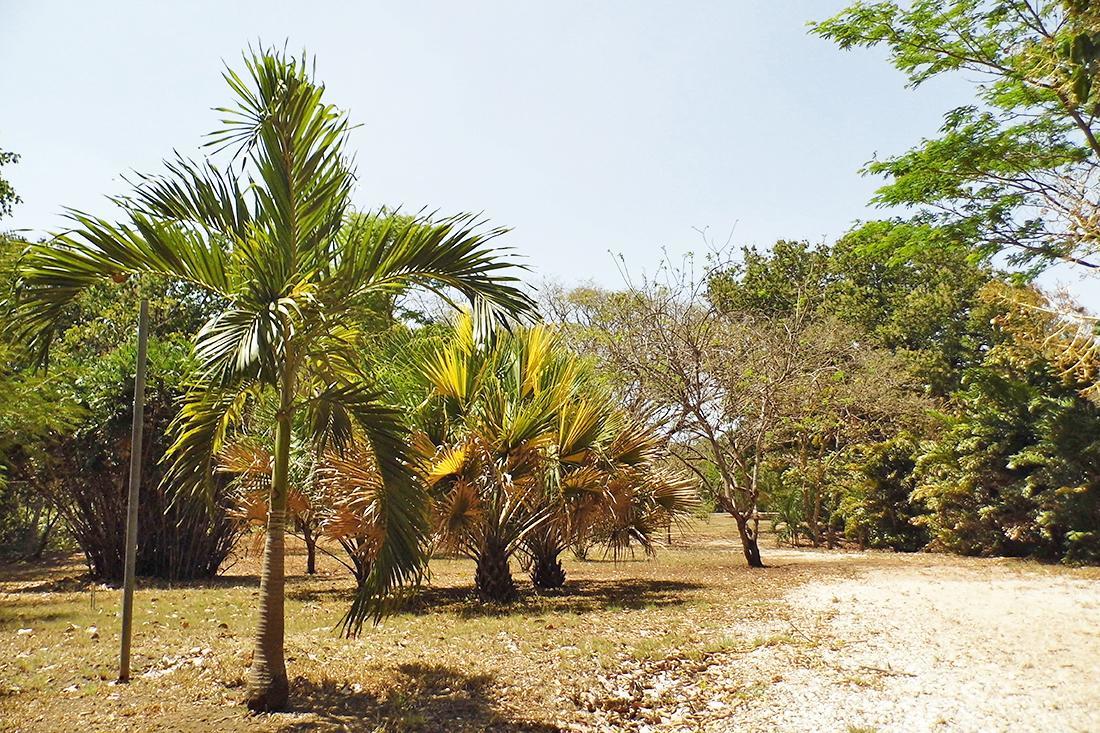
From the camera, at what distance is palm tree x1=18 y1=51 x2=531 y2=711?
4.57m

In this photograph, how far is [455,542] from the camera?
27.8 ft

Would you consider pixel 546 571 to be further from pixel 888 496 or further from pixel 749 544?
pixel 888 496

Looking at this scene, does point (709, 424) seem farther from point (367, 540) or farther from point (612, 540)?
point (367, 540)

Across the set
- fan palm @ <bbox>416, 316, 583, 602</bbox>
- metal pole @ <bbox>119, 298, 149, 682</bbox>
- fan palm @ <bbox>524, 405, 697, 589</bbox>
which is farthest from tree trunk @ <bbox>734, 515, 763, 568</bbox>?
metal pole @ <bbox>119, 298, 149, 682</bbox>

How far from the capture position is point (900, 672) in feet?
18.8

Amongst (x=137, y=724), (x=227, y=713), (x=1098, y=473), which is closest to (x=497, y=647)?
(x=227, y=713)

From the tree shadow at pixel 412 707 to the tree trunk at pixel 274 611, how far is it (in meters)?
0.22

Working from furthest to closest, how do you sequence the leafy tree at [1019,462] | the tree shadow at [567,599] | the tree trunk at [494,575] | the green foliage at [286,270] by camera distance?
the leafy tree at [1019,462]
the tree trunk at [494,575]
the tree shadow at [567,599]
the green foliage at [286,270]

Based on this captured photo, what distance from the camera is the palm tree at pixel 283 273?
4574 millimetres

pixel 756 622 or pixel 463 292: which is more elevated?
pixel 463 292

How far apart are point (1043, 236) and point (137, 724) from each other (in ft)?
48.2

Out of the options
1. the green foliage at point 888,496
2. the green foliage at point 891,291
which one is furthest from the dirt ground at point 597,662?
the green foliage at point 888,496

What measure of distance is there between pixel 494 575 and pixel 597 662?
3538 millimetres

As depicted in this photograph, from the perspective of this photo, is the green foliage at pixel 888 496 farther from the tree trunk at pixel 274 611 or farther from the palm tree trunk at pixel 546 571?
the tree trunk at pixel 274 611
